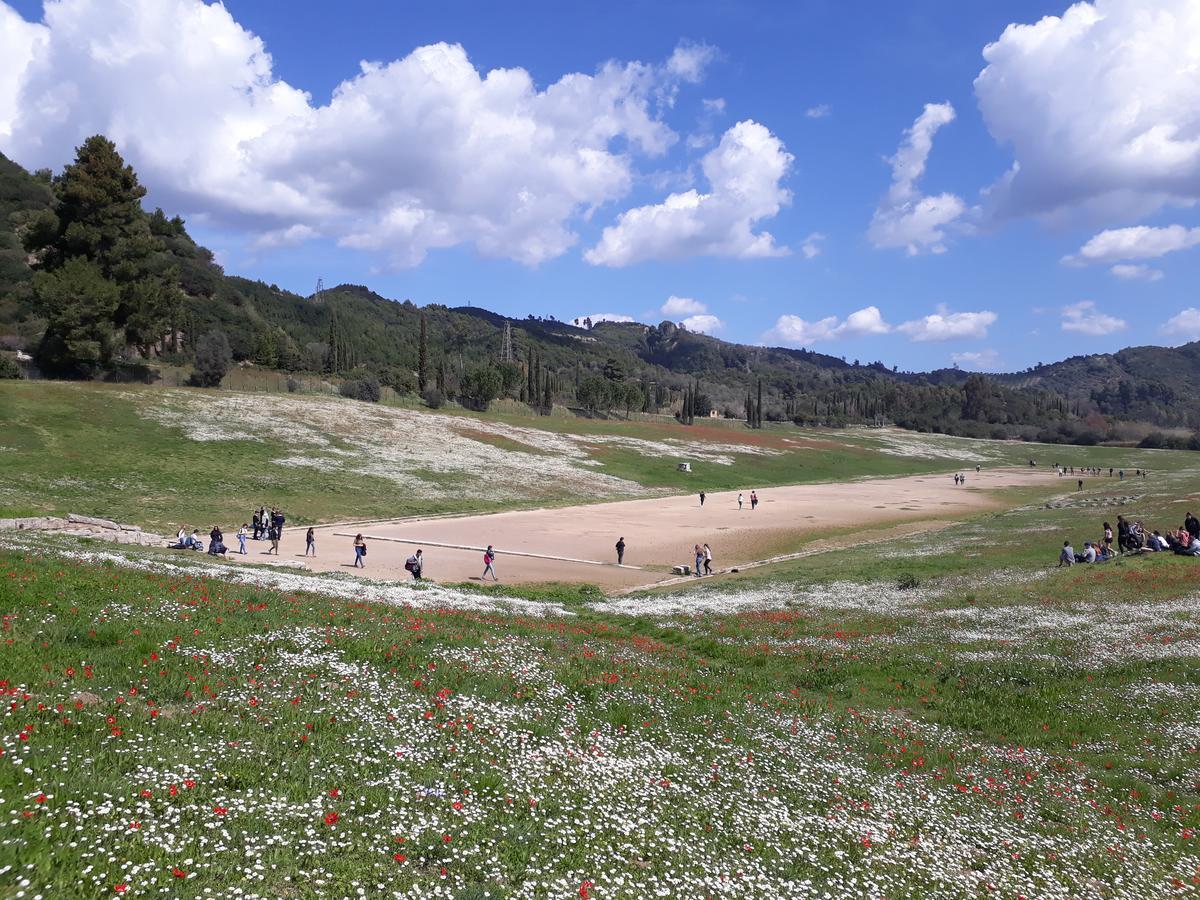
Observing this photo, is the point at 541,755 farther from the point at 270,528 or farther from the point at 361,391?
the point at 361,391

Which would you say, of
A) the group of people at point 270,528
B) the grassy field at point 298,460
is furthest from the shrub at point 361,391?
the group of people at point 270,528

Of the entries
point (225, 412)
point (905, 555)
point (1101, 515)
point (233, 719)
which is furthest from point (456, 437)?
point (233, 719)

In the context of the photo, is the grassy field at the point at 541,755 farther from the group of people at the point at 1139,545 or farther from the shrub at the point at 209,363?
the shrub at the point at 209,363

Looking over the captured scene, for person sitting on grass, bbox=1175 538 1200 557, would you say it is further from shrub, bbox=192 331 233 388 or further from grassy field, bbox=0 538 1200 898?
shrub, bbox=192 331 233 388

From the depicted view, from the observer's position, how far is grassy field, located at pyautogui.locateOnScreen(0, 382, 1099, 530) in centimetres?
5416

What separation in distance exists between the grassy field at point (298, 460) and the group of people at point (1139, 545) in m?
49.0

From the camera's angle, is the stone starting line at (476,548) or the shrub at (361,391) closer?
the stone starting line at (476,548)

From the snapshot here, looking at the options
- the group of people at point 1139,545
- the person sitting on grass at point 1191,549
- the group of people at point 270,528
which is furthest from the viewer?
the group of people at point 270,528

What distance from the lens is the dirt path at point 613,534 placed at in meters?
41.6

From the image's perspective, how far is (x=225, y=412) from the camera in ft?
267

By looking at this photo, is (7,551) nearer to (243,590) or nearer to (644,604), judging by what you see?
(243,590)

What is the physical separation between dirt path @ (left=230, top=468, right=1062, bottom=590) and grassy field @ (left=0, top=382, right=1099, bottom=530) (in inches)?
285

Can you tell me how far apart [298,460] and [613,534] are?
35.8m

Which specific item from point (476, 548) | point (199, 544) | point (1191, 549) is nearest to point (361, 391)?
point (476, 548)
